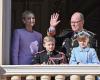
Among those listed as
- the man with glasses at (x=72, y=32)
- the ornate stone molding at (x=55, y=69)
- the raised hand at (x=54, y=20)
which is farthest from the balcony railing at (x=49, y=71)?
the raised hand at (x=54, y=20)

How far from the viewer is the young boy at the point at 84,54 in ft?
13.8

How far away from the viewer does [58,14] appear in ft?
14.0

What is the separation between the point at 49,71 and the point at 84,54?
36 cm

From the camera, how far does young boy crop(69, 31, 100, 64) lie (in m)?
4.20

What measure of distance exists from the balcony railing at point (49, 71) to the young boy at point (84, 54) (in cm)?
8

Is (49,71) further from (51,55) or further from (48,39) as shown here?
(48,39)

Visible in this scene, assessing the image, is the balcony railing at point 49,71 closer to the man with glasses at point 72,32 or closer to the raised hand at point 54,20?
the man with glasses at point 72,32

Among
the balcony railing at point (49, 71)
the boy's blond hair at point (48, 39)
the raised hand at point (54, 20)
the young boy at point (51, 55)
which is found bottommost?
the balcony railing at point (49, 71)

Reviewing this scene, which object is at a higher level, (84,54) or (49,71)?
(84,54)

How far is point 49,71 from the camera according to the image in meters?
4.14

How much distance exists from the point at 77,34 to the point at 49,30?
0.26m

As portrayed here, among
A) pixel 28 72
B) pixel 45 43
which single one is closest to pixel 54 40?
pixel 45 43

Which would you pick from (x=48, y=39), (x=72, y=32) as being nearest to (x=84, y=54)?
(x=72, y=32)


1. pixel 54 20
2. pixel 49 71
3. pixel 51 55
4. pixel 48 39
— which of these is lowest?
pixel 49 71
